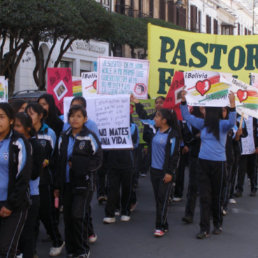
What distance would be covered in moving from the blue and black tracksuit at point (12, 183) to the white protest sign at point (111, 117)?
7.68 feet

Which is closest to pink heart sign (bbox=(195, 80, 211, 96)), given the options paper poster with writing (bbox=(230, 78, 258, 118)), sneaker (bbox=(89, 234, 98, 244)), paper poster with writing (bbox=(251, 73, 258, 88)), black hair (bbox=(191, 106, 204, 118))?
paper poster with writing (bbox=(230, 78, 258, 118))

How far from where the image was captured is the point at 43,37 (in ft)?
62.5

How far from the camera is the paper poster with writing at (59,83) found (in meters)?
8.66

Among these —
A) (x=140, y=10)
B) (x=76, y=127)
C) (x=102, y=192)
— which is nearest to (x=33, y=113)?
(x=76, y=127)

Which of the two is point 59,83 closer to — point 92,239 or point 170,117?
point 170,117

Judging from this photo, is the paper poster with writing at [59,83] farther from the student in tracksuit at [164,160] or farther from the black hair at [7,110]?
the black hair at [7,110]

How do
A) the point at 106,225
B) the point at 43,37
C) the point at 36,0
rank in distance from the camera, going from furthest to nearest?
the point at 43,37
the point at 36,0
the point at 106,225

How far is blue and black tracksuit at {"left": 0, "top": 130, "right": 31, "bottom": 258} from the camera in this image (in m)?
3.92

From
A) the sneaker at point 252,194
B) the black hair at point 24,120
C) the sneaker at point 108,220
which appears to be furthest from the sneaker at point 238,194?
the black hair at point 24,120

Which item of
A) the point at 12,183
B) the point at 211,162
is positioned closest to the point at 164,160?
the point at 211,162

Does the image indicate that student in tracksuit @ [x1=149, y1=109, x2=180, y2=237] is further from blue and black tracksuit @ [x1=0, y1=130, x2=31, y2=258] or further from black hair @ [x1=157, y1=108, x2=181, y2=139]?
blue and black tracksuit @ [x1=0, y1=130, x2=31, y2=258]

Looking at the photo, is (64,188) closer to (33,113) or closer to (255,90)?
(33,113)

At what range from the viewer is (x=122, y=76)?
24.2ft

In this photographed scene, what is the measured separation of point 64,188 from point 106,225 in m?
1.88
